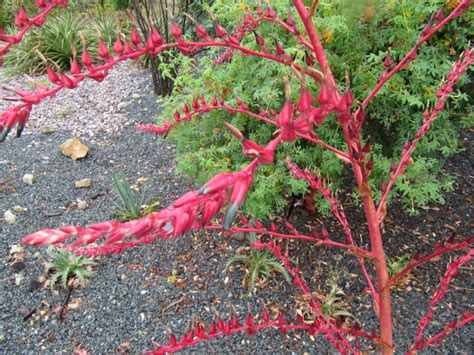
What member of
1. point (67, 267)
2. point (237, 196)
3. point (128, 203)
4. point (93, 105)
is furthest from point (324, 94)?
point (93, 105)

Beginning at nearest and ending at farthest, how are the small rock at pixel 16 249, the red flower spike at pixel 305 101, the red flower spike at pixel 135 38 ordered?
1. the red flower spike at pixel 305 101
2. the red flower spike at pixel 135 38
3. the small rock at pixel 16 249

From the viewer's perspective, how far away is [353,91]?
2139 mm

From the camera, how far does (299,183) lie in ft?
6.82

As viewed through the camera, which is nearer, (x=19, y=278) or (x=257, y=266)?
(x=257, y=266)

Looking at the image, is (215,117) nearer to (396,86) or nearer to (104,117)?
(396,86)

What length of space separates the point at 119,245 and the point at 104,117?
3581 mm

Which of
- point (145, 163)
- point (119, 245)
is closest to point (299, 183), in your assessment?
point (119, 245)

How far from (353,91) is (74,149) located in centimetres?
238

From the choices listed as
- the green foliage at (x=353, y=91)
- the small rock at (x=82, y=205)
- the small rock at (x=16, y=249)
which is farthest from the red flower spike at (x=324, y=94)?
the small rock at (x=82, y=205)

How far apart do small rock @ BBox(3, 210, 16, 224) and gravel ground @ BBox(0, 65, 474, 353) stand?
0.13 ft

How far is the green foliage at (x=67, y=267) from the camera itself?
90.6 inches

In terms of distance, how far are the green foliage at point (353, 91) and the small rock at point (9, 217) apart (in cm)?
124

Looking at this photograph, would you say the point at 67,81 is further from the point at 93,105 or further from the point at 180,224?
the point at 93,105

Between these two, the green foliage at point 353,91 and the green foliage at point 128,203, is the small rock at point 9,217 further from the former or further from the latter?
the green foliage at point 353,91
